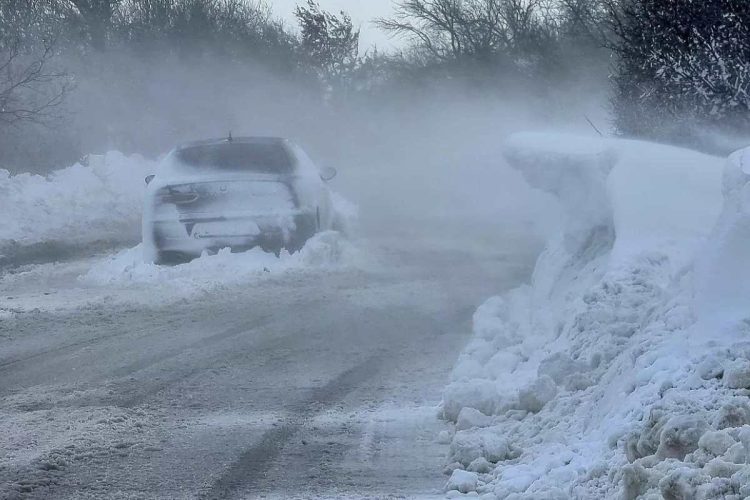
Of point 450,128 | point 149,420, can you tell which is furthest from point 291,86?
point 149,420

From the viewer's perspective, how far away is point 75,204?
1806cm

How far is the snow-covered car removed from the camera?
10.2 m

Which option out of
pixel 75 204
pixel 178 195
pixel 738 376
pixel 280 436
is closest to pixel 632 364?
pixel 738 376

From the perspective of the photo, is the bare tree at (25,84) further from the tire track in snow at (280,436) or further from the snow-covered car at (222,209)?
the tire track in snow at (280,436)

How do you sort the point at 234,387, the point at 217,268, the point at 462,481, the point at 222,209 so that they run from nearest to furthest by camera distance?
1. the point at 462,481
2. the point at 234,387
3. the point at 217,268
4. the point at 222,209

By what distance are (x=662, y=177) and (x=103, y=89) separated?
79.1 ft

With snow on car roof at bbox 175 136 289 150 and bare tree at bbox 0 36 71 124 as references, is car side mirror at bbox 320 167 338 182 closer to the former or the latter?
snow on car roof at bbox 175 136 289 150

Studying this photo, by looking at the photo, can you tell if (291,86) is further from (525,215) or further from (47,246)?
(47,246)

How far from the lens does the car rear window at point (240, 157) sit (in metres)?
10.7

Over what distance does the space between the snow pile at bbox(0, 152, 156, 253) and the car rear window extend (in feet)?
14.3

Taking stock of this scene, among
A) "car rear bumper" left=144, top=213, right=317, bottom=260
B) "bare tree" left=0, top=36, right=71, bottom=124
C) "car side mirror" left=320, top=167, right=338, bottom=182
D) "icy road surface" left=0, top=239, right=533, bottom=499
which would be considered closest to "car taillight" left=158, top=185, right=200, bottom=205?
"car rear bumper" left=144, top=213, right=317, bottom=260

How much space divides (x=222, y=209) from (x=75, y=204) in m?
8.83

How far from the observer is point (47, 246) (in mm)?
13961

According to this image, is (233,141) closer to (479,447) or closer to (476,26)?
(479,447)
